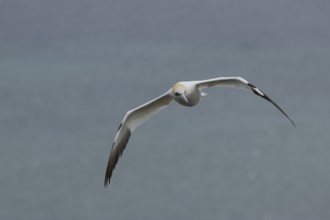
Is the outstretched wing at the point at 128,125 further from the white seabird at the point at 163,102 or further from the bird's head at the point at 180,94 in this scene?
the bird's head at the point at 180,94

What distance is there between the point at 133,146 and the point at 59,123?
358 cm

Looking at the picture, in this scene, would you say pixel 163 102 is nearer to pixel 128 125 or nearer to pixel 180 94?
pixel 128 125

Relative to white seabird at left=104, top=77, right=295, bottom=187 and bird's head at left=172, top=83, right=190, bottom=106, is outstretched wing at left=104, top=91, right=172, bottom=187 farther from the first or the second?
bird's head at left=172, top=83, right=190, bottom=106

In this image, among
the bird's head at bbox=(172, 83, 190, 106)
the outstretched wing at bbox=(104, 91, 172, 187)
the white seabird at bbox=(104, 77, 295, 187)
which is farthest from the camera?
the outstretched wing at bbox=(104, 91, 172, 187)

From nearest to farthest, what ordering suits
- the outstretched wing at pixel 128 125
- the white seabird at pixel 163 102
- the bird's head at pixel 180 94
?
1. the bird's head at pixel 180 94
2. the white seabird at pixel 163 102
3. the outstretched wing at pixel 128 125

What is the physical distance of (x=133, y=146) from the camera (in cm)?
4122

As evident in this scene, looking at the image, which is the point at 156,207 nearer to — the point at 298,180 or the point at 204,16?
the point at 298,180

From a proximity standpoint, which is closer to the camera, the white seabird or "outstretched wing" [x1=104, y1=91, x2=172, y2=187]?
the white seabird

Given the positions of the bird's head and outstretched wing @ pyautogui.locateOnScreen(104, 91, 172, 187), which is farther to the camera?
outstretched wing @ pyautogui.locateOnScreen(104, 91, 172, 187)

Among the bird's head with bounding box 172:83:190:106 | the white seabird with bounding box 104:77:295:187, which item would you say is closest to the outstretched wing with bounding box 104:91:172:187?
the white seabird with bounding box 104:77:295:187

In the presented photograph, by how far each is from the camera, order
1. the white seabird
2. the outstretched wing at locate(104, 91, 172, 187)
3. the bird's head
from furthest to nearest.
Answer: the outstretched wing at locate(104, 91, 172, 187), the white seabird, the bird's head

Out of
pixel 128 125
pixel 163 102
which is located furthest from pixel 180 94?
pixel 128 125

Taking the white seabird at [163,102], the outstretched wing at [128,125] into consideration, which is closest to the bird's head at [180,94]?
the white seabird at [163,102]

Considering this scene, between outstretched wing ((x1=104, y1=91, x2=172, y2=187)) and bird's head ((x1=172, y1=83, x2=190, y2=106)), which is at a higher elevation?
bird's head ((x1=172, y1=83, x2=190, y2=106))
